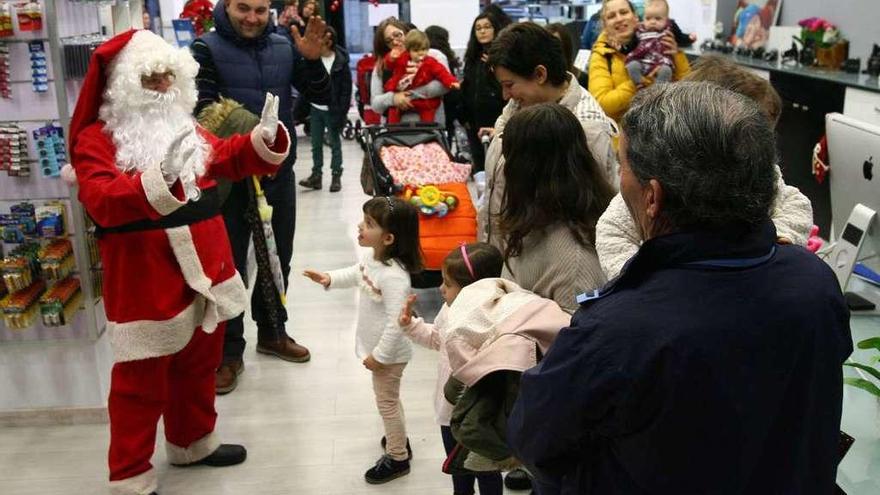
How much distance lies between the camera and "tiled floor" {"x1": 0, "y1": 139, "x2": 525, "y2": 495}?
3057 mm

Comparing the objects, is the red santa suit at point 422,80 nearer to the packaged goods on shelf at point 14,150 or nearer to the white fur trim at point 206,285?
the packaged goods on shelf at point 14,150

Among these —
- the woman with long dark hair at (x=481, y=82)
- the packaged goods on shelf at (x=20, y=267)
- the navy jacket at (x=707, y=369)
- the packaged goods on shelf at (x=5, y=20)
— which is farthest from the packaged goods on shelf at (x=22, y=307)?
the woman with long dark hair at (x=481, y=82)

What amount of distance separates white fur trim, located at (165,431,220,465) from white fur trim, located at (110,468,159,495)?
9.6 inches

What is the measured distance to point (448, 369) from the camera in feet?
7.51

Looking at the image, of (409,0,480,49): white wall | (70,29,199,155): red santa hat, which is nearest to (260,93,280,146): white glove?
(70,29,199,155): red santa hat

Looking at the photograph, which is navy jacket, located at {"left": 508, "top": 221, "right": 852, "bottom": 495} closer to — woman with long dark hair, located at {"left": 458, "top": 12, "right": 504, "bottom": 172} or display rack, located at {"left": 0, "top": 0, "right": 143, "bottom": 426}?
display rack, located at {"left": 0, "top": 0, "right": 143, "bottom": 426}

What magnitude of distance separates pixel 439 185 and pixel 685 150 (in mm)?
3549

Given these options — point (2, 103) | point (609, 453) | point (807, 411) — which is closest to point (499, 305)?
point (609, 453)

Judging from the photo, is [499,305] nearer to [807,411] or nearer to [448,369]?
[448,369]

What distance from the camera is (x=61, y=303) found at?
3178 mm

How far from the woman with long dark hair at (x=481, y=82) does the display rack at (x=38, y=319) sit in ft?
9.69

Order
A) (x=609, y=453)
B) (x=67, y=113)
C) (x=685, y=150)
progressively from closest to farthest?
(x=685, y=150)
(x=609, y=453)
(x=67, y=113)

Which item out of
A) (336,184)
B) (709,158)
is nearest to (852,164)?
(709,158)

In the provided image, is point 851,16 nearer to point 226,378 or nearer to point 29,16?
point 226,378
